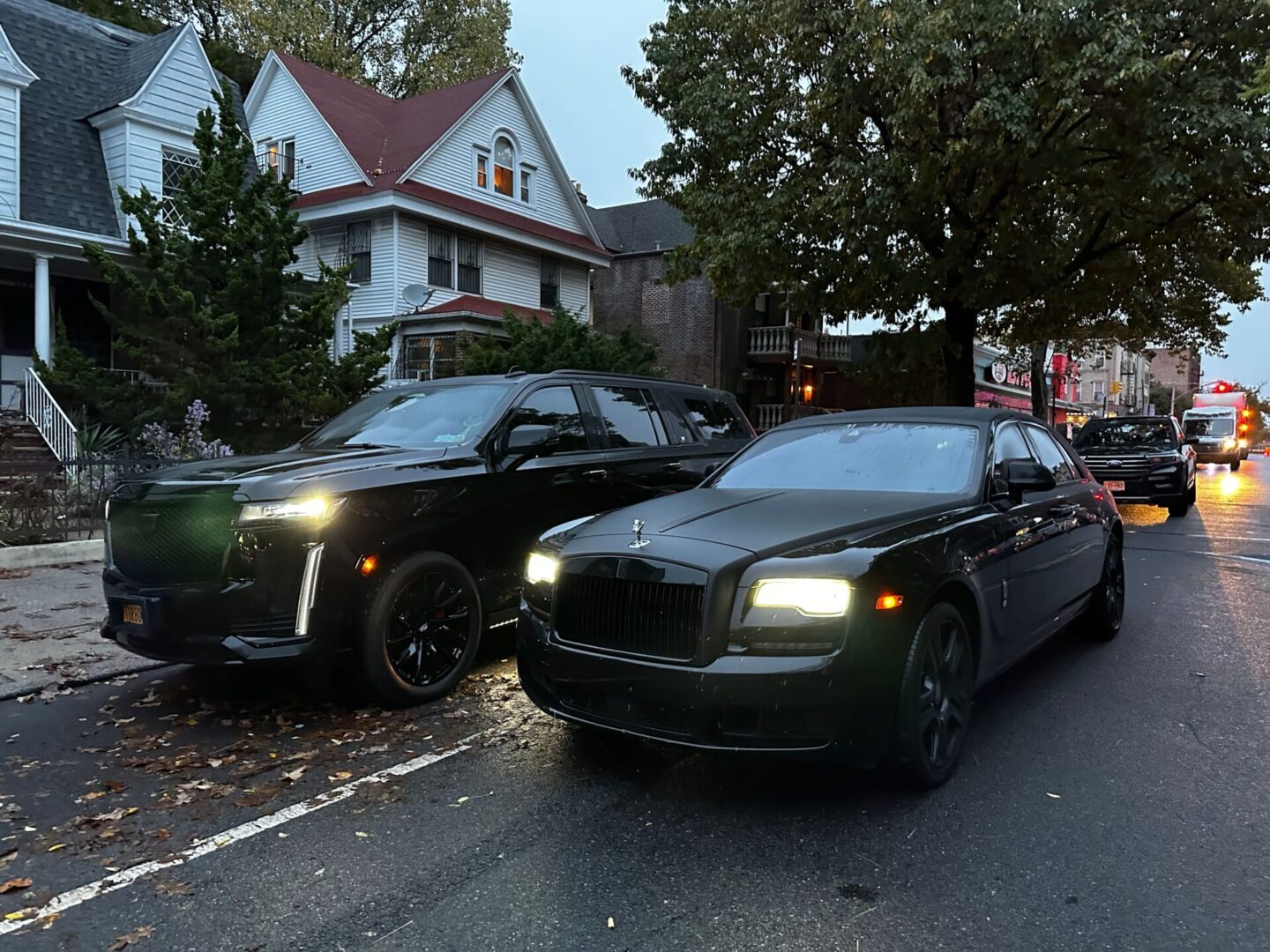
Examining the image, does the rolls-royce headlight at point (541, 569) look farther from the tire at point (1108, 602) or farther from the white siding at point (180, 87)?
the white siding at point (180, 87)

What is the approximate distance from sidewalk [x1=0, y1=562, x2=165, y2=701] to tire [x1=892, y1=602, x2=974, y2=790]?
4923 mm

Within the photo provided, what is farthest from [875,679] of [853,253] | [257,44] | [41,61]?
[257,44]

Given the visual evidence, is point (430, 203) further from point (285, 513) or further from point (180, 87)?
point (285, 513)

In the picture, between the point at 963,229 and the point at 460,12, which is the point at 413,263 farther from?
the point at 460,12

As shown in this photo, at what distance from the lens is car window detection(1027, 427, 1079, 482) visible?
5.95 meters

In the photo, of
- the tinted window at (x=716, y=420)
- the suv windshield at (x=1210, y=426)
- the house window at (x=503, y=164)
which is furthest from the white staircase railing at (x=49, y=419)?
the suv windshield at (x=1210, y=426)

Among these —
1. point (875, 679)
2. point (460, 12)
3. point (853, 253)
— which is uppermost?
point (460, 12)

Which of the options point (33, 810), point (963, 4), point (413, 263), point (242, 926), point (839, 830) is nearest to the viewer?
point (242, 926)

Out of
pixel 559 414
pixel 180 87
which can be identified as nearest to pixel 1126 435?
pixel 559 414

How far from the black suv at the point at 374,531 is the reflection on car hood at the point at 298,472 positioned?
0.01 meters

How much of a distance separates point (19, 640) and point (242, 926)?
4.74m

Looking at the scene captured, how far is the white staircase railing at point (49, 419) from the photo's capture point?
12508 mm

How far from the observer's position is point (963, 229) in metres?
17.1

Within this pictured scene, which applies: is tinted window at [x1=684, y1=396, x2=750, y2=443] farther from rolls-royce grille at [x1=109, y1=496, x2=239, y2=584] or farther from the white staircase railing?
the white staircase railing
